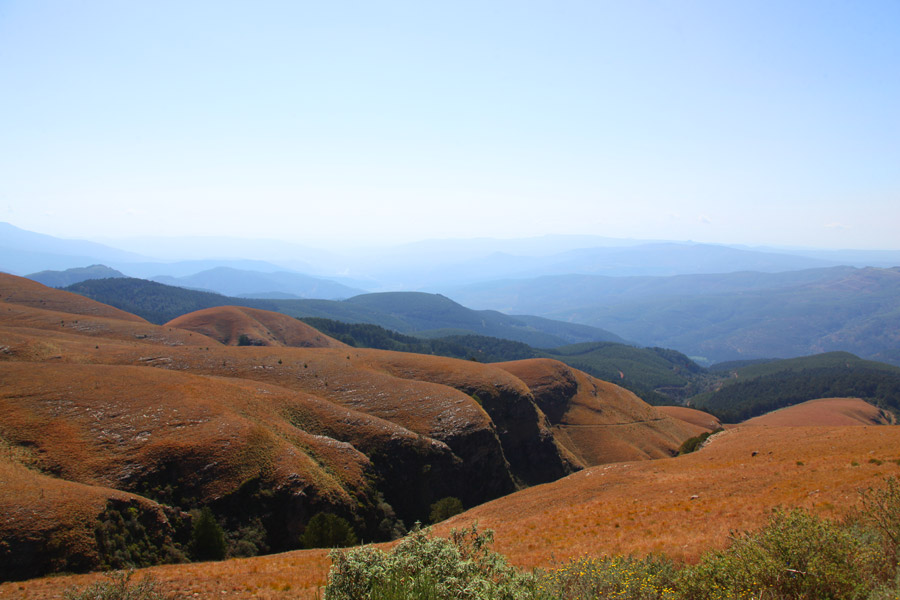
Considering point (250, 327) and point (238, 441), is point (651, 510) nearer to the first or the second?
point (238, 441)

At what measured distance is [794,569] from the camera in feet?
30.1

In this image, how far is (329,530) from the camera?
30.5 m

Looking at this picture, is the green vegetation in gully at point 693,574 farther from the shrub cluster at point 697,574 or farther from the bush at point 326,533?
the bush at point 326,533

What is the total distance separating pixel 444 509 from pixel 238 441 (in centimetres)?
2131

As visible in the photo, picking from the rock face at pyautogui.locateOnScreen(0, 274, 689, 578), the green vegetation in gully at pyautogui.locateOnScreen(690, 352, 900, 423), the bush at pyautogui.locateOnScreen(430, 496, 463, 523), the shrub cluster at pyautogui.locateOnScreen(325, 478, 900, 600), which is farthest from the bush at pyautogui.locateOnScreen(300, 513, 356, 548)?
the green vegetation in gully at pyautogui.locateOnScreen(690, 352, 900, 423)

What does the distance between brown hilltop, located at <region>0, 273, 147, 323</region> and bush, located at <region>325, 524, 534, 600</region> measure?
103795mm

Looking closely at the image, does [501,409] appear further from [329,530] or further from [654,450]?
A: [329,530]

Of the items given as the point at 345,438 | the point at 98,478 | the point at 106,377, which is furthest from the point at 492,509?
the point at 106,377

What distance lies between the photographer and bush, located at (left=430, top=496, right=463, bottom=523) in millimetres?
42688

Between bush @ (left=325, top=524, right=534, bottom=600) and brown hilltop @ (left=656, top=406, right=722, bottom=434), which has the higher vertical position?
bush @ (left=325, top=524, right=534, bottom=600)

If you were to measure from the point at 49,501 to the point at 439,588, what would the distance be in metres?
25.7

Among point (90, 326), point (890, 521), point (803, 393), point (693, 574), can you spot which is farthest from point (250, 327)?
point (803, 393)

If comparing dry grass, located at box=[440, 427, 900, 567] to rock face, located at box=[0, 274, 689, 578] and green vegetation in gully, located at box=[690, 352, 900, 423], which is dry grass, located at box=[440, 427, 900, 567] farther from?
green vegetation in gully, located at box=[690, 352, 900, 423]

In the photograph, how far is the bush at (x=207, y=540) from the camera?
26984mm
